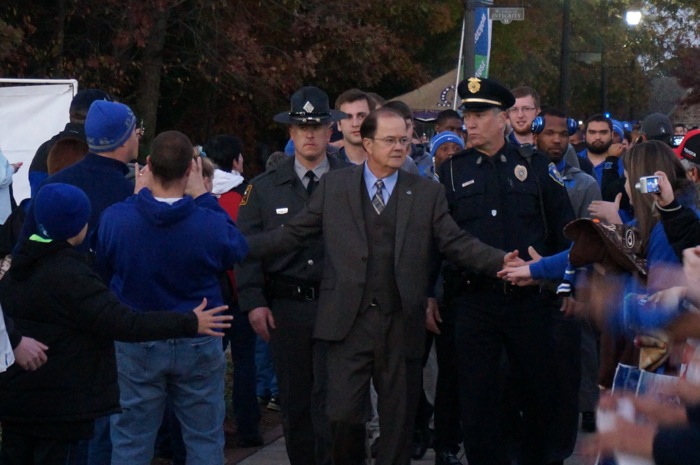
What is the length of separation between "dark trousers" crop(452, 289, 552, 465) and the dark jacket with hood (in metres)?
1.88

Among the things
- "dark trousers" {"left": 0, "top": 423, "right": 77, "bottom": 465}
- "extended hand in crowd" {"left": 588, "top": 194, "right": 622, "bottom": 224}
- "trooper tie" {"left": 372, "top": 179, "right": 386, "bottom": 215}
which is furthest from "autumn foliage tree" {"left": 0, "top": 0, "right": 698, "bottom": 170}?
"extended hand in crowd" {"left": 588, "top": 194, "right": 622, "bottom": 224}

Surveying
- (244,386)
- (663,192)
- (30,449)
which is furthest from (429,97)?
(30,449)

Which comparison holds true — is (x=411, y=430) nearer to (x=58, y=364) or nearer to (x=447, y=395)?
(x=447, y=395)

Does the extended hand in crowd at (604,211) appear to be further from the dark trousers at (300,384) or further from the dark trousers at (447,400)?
the dark trousers at (447,400)

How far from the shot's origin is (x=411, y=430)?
6.46m

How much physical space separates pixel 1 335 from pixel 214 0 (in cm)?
1303

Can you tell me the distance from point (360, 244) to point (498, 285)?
0.87 meters

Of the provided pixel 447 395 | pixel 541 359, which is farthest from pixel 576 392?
pixel 447 395

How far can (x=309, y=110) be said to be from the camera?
23.6 feet

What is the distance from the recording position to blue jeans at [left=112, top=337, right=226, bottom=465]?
5867 mm

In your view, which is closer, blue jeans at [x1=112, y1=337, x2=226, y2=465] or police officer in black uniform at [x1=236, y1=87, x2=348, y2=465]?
blue jeans at [x1=112, y1=337, x2=226, y2=465]

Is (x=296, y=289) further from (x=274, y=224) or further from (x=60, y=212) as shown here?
(x=60, y=212)

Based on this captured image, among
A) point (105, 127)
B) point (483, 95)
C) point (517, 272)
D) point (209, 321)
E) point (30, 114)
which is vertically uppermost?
point (483, 95)

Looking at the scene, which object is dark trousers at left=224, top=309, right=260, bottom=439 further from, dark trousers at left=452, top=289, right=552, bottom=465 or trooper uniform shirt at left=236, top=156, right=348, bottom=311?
dark trousers at left=452, top=289, right=552, bottom=465
